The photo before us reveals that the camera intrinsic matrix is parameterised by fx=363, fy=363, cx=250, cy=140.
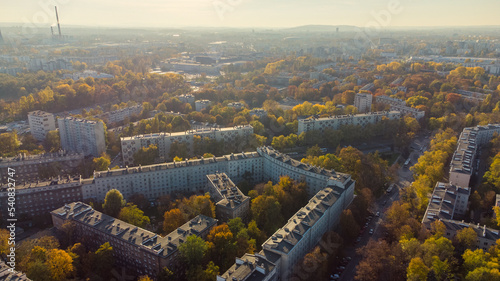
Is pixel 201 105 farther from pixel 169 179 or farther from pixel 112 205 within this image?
pixel 112 205

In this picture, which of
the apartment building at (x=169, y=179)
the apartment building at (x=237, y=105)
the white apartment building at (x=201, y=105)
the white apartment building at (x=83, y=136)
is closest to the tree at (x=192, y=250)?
the apartment building at (x=169, y=179)

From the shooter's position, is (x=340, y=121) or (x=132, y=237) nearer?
(x=132, y=237)

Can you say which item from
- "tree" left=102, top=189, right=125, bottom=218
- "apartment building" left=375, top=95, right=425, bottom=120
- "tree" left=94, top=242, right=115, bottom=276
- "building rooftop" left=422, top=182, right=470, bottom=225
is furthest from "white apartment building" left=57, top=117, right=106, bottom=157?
"apartment building" left=375, top=95, right=425, bottom=120

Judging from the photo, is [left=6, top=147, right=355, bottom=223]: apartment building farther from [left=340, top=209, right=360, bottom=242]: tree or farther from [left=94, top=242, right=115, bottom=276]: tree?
[left=94, top=242, right=115, bottom=276]: tree

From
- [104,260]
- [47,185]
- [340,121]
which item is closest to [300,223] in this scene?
[104,260]

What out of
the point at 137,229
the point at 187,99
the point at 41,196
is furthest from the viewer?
the point at 187,99

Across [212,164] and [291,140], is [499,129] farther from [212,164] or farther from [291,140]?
[212,164]
